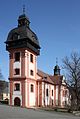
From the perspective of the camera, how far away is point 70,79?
50875mm

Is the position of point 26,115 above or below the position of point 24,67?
below

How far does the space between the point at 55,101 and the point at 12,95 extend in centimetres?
2054

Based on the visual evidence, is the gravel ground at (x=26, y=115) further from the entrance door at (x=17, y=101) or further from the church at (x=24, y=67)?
the entrance door at (x=17, y=101)

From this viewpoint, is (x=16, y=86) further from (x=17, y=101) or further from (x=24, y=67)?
(x=24, y=67)

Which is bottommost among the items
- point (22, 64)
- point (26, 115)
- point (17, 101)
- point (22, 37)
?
point (26, 115)

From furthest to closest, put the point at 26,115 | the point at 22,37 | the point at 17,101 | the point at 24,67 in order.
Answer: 1. the point at 17,101
2. the point at 22,37
3. the point at 24,67
4. the point at 26,115

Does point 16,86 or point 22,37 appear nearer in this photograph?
point 22,37

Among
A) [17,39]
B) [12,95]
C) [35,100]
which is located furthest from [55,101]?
[17,39]

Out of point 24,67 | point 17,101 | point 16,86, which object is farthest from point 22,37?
point 17,101

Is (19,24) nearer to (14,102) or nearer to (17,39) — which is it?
(17,39)

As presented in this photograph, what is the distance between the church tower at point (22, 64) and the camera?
5691cm

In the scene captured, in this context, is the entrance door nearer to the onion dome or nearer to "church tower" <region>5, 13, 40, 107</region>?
"church tower" <region>5, 13, 40, 107</region>

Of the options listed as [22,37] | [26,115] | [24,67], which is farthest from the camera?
[22,37]

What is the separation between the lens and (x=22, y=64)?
57.4m
